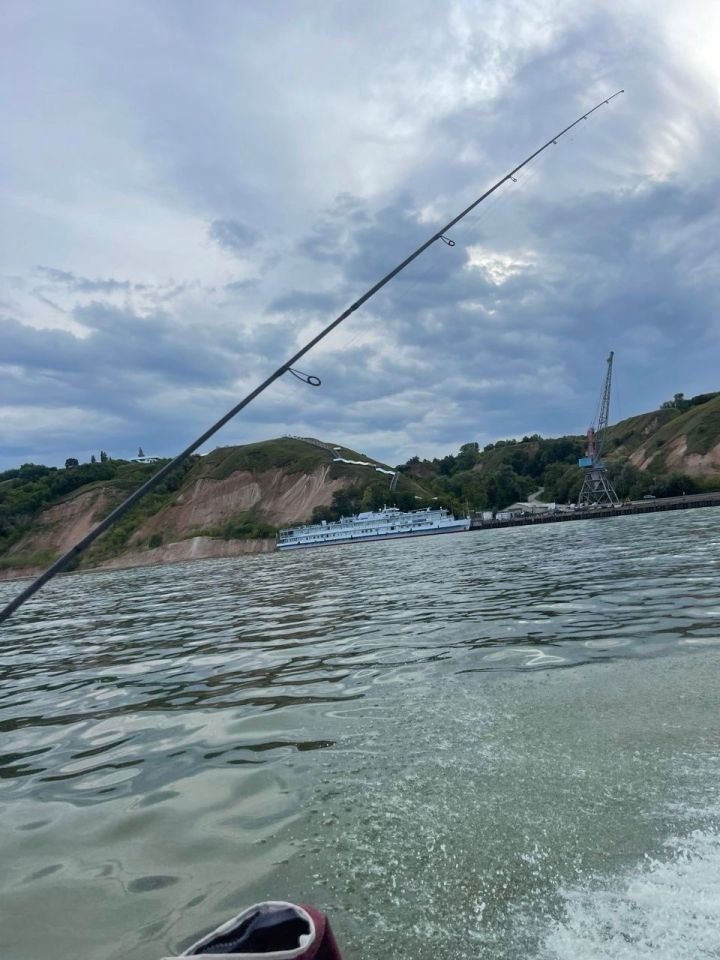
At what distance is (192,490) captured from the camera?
182 meters

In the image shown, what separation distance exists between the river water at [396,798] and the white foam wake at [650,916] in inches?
0.4

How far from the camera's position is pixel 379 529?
12619cm

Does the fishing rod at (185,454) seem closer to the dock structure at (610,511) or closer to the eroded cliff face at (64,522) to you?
the dock structure at (610,511)

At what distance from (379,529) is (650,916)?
124m

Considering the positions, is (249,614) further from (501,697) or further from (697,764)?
(697,764)

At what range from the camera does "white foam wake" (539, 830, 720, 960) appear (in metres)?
2.70

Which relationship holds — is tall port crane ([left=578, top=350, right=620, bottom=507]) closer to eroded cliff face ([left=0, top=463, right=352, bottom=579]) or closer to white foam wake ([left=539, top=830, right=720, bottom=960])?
eroded cliff face ([left=0, top=463, right=352, bottom=579])

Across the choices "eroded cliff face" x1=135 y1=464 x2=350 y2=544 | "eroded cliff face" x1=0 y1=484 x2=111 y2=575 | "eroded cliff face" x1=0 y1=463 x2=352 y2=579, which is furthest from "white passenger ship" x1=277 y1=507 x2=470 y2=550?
"eroded cliff face" x1=0 y1=484 x2=111 y2=575

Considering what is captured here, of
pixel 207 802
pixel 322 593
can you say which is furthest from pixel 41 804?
pixel 322 593

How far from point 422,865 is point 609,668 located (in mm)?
4832

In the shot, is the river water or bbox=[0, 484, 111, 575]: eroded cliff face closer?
the river water

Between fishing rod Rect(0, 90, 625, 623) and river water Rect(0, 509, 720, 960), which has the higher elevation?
fishing rod Rect(0, 90, 625, 623)

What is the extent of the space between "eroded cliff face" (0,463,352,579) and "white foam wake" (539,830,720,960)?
157m

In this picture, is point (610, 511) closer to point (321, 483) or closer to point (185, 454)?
point (321, 483)
